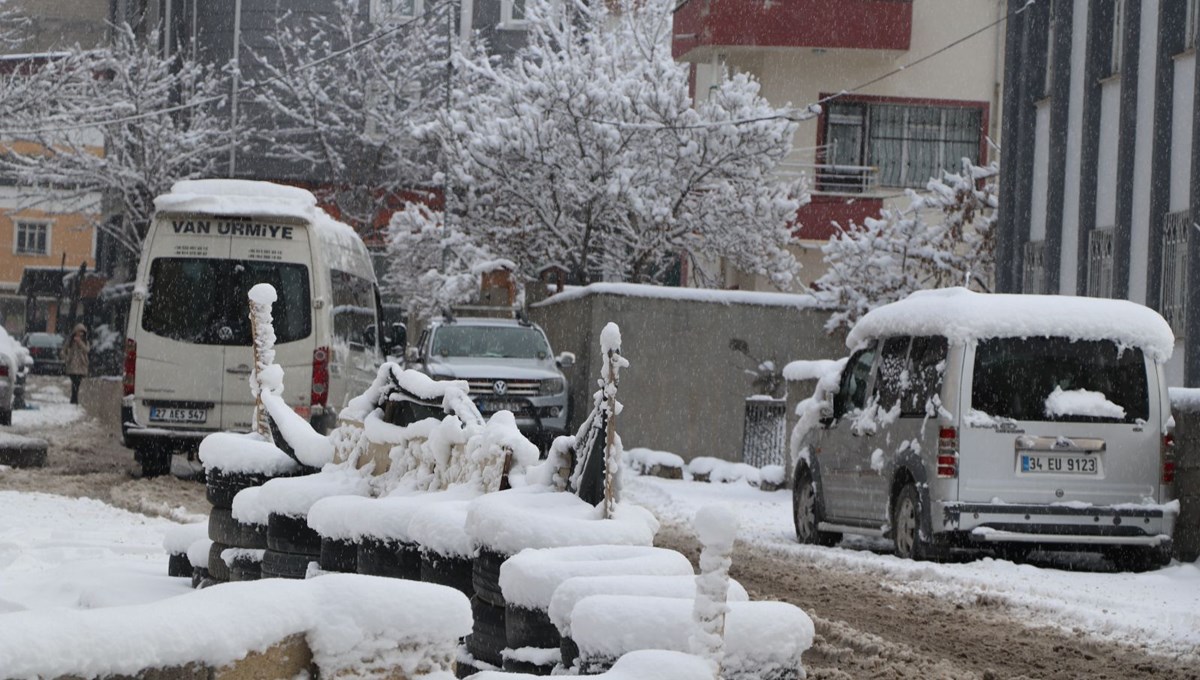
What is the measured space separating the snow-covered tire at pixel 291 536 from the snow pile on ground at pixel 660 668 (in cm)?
539

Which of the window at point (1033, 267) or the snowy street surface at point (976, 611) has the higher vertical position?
the window at point (1033, 267)

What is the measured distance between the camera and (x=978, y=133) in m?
41.2

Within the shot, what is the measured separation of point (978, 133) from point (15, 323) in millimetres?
52343

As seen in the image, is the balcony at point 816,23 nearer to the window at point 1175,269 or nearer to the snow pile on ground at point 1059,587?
the window at point 1175,269

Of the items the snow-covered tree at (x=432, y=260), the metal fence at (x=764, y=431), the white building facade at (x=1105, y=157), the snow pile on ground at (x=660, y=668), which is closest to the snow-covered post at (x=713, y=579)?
the snow pile on ground at (x=660, y=668)

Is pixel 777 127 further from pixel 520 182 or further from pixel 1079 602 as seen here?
pixel 1079 602

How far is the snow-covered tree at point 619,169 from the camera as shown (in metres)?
39.3

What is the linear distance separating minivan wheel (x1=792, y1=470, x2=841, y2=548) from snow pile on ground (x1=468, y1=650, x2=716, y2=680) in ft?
39.2

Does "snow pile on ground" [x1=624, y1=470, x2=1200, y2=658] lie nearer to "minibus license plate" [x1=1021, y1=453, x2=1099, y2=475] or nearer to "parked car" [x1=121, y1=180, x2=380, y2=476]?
"minibus license plate" [x1=1021, y1=453, x2=1099, y2=475]

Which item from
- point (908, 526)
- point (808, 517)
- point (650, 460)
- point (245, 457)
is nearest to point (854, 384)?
point (808, 517)

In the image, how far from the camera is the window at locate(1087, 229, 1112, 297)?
23.9m

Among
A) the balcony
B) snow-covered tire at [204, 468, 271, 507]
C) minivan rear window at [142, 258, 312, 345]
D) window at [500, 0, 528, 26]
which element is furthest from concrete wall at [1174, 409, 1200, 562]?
window at [500, 0, 528, 26]

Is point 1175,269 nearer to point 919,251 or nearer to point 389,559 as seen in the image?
point 919,251

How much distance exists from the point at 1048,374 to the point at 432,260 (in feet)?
109
